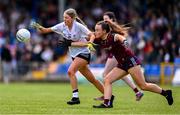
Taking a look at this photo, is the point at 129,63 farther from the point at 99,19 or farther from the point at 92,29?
the point at 99,19

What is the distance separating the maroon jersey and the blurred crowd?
15.7 meters

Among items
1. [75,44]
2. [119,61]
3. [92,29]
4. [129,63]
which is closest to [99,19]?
[92,29]

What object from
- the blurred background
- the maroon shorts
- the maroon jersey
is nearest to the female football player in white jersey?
the maroon jersey

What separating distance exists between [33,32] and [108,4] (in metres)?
4.62

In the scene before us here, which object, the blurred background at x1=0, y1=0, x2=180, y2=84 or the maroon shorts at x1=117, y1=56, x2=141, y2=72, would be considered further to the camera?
the blurred background at x1=0, y1=0, x2=180, y2=84

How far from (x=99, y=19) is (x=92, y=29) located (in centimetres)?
98

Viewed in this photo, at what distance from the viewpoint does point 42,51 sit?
36.2 meters

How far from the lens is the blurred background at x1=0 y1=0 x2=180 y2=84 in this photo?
108ft

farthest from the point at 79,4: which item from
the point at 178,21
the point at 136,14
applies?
the point at 178,21

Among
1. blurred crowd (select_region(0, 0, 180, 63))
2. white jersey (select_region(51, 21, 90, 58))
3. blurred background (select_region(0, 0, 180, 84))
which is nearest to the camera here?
white jersey (select_region(51, 21, 90, 58))

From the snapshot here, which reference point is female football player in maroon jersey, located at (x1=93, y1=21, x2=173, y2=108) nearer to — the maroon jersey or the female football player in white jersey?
the maroon jersey

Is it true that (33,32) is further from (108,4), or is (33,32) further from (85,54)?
(85,54)

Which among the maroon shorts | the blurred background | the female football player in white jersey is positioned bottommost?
the maroon shorts

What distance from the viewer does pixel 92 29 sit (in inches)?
1414
